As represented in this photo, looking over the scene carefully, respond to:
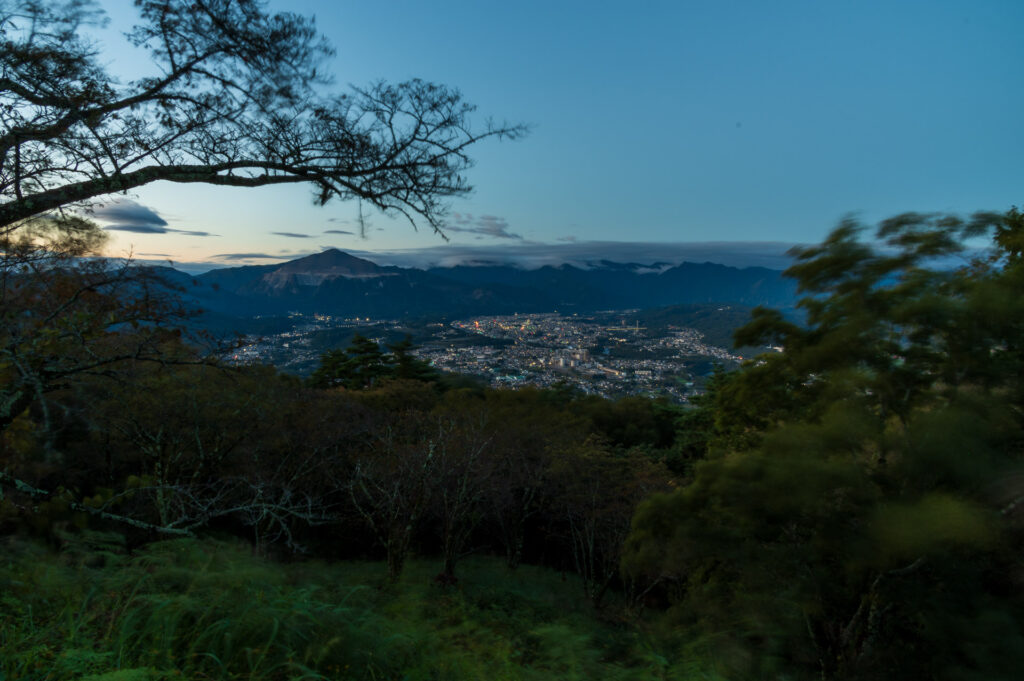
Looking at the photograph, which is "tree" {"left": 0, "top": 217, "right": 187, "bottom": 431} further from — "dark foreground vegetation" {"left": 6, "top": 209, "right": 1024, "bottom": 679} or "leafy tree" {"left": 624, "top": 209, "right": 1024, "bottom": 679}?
"leafy tree" {"left": 624, "top": 209, "right": 1024, "bottom": 679}

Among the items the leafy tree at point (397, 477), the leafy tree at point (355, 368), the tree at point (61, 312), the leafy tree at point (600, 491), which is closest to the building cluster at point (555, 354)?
the leafy tree at point (355, 368)

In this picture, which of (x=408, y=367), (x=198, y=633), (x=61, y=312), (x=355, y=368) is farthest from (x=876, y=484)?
(x=355, y=368)

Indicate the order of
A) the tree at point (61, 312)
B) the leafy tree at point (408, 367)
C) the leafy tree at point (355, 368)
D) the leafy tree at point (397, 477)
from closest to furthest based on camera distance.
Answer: the tree at point (61, 312) → the leafy tree at point (397, 477) → the leafy tree at point (355, 368) → the leafy tree at point (408, 367)

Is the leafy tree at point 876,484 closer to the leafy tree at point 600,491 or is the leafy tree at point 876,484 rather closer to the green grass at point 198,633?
the green grass at point 198,633

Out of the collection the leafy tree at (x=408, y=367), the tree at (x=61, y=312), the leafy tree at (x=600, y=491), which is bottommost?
the leafy tree at (x=600, y=491)

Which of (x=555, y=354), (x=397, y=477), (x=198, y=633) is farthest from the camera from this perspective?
(x=555, y=354)

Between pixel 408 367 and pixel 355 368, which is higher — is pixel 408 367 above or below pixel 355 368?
below

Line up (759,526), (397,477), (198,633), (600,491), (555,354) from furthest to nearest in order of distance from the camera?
(555,354) → (600,491) → (397,477) → (759,526) → (198,633)

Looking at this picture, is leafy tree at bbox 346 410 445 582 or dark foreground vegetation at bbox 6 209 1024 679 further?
leafy tree at bbox 346 410 445 582

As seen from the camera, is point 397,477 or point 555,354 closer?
point 397,477

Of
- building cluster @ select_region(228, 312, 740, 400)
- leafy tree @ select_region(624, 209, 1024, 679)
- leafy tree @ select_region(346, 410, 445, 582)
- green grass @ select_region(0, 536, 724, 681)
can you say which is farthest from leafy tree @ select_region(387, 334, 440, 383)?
leafy tree @ select_region(624, 209, 1024, 679)

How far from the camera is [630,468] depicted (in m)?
16.4

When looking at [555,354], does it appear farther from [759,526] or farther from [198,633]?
[198,633]

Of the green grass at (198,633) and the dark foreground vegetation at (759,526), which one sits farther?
the dark foreground vegetation at (759,526)
